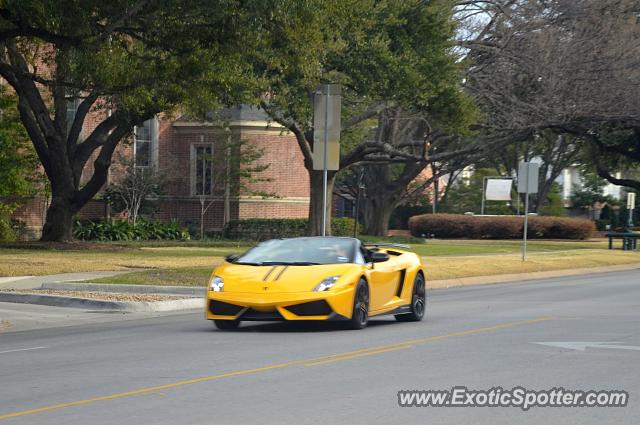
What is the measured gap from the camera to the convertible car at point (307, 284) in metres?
15.0

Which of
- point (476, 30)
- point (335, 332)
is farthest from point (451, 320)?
point (476, 30)

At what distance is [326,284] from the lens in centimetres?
1513

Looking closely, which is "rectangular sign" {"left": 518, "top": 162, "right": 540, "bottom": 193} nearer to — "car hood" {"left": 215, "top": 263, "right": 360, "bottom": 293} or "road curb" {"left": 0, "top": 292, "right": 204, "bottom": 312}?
"road curb" {"left": 0, "top": 292, "right": 204, "bottom": 312}

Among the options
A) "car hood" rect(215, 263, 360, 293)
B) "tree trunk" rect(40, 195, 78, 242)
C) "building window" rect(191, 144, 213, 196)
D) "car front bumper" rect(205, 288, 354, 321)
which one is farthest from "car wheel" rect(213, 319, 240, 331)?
"building window" rect(191, 144, 213, 196)

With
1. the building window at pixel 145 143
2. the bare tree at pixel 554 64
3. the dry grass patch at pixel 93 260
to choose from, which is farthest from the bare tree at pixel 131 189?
the bare tree at pixel 554 64

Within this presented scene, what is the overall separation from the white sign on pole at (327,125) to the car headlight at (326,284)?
8.92 meters

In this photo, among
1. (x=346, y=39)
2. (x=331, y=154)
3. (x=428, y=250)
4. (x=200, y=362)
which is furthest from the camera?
(x=428, y=250)

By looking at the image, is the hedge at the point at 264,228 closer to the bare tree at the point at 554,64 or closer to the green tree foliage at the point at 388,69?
the bare tree at the point at 554,64

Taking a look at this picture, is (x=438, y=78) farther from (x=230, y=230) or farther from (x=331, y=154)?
(x=230, y=230)

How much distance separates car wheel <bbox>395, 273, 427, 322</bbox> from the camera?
17.3 metres

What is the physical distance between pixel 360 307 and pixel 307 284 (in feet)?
2.93

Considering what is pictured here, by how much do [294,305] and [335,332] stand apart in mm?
808

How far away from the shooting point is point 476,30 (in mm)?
42938

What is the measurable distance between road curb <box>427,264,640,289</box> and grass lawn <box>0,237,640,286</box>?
0.34 metres
